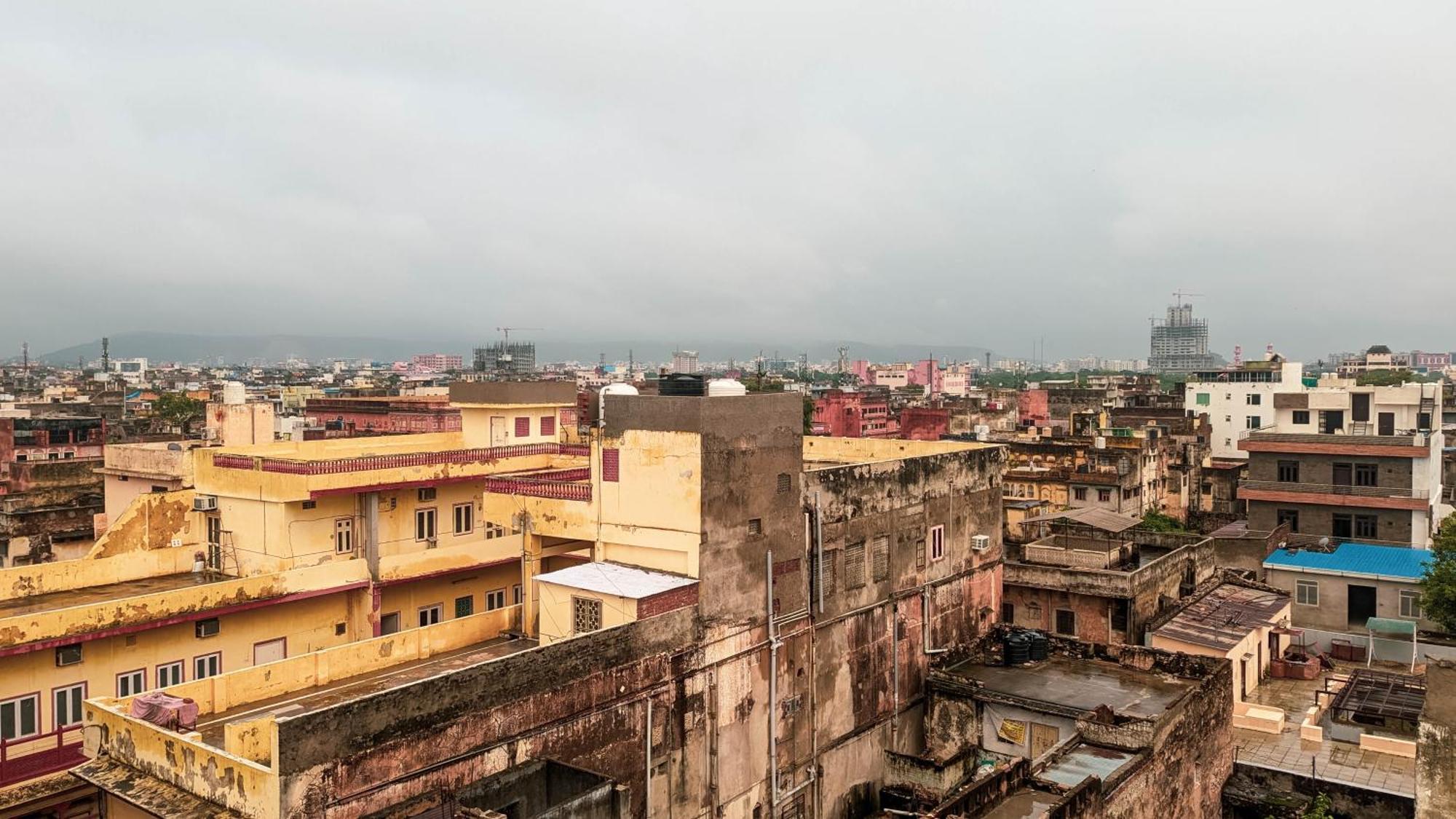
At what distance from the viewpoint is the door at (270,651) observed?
80.1 ft

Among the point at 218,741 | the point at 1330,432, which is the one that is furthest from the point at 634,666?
the point at 1330,432

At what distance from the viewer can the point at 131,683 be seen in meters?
21.9

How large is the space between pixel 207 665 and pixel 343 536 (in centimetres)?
521

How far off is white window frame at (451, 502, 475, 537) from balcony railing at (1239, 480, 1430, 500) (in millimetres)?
38202

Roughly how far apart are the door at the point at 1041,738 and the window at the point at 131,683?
899 inches

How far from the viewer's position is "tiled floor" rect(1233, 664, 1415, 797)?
2414 centimetres

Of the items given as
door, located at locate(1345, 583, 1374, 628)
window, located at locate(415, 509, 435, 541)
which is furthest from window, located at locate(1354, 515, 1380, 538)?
window, located at locate(415, 509, 435, 541)

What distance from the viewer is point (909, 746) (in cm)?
2902

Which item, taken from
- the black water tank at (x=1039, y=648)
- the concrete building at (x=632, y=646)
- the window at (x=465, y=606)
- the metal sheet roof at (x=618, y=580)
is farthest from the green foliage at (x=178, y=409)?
the black water tank at (x=1039, y=648)

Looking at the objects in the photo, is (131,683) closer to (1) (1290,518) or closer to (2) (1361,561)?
(2) (1361,561)

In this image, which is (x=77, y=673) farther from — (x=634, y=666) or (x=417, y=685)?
(x=634, y=666)

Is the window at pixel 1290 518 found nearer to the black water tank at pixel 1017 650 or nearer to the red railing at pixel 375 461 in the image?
the black water tank at pixel 1017 650

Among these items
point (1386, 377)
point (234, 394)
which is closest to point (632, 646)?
point (234, 394)

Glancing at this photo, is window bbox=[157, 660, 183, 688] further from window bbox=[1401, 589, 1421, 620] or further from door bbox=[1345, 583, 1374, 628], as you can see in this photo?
window bbox=[1401, 589, 1421, 620]
